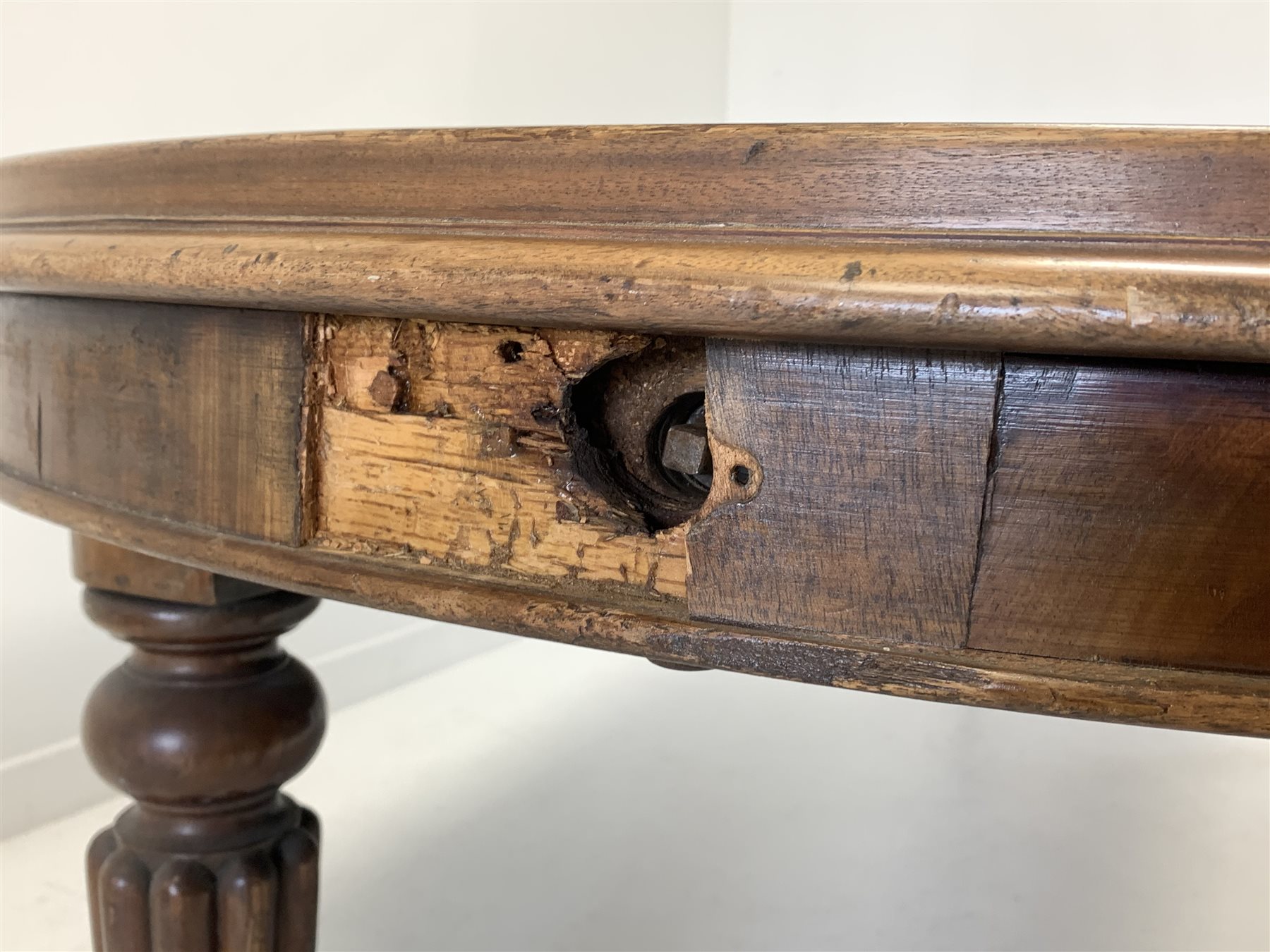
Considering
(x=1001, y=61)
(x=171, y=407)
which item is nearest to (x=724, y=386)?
(x=171, y=407)

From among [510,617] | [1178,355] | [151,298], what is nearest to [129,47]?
[151,298]

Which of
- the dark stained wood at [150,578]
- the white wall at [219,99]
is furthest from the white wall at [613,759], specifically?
the dark stained wood at [150,578]

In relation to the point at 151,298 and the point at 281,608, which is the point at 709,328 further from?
the point at 281,608

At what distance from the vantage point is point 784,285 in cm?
28

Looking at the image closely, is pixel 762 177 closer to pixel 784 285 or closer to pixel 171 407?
pixel 784 285

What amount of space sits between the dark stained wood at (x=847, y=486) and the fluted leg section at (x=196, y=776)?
0.34m

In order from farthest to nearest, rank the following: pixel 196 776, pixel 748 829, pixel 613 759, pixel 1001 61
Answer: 1. pixel 1001 61
2. pixel 613 759
3. pixel 748 829
4. pixel 196 776

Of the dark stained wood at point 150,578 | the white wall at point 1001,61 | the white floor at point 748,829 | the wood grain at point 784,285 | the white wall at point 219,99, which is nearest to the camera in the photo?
the wood grain at point 784,285

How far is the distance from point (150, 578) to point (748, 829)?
0.60 meters

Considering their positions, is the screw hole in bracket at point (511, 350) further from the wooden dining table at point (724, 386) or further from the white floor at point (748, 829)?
the white floor at point (748, 829)

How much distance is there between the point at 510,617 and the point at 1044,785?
0.94 metres

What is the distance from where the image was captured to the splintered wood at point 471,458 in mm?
348

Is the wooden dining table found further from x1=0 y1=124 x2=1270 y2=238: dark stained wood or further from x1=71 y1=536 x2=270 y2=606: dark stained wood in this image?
x1=71 y1=536 x2=270 y2=606: dark stained wood

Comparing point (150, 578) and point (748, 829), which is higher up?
point (150, 578)
